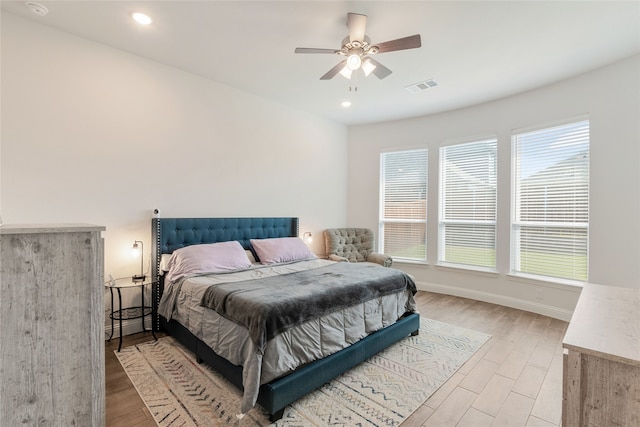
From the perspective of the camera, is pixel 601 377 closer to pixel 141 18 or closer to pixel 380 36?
pixel 380 36

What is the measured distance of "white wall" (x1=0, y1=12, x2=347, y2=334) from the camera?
2.56 m

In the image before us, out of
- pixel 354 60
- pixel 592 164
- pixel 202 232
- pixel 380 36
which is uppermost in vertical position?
pixel 380 36

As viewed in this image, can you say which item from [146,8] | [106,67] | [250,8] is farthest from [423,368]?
[106,67]

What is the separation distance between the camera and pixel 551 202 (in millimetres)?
3859

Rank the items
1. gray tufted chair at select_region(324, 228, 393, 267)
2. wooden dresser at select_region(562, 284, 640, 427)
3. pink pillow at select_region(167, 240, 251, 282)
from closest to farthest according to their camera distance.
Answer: wooden dresser at select_region(562, 284, 640, 427) → pink pillow at select_region(167, 240, 251, 282) → gray tufted chair at select_region(324, 228, 393, 267)

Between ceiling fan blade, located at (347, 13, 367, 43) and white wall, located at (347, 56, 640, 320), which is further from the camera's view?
white wall, located at (347, 56, 640, 320)

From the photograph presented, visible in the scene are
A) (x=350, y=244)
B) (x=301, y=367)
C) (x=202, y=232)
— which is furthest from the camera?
(x=350, y=244)

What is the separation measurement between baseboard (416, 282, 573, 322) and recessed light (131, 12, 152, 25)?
16.8 feet

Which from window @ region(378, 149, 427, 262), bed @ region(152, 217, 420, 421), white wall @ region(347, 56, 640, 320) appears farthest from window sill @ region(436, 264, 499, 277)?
bed @ region(152, 217, 420, 421)

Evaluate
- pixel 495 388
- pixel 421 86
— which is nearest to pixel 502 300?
pixel 495 388

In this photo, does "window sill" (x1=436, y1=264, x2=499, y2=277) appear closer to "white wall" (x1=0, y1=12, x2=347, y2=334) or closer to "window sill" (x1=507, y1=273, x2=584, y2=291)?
"window sill" (x1=507, y1=273, x2=584, y2=291)

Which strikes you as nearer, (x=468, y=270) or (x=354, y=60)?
(x=354, y=60)

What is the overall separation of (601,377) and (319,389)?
5.67 feet

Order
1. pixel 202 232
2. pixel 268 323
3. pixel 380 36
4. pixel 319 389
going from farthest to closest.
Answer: pixel 202 232
pixel 380 36
pixel 319 389
pixel 268 323
